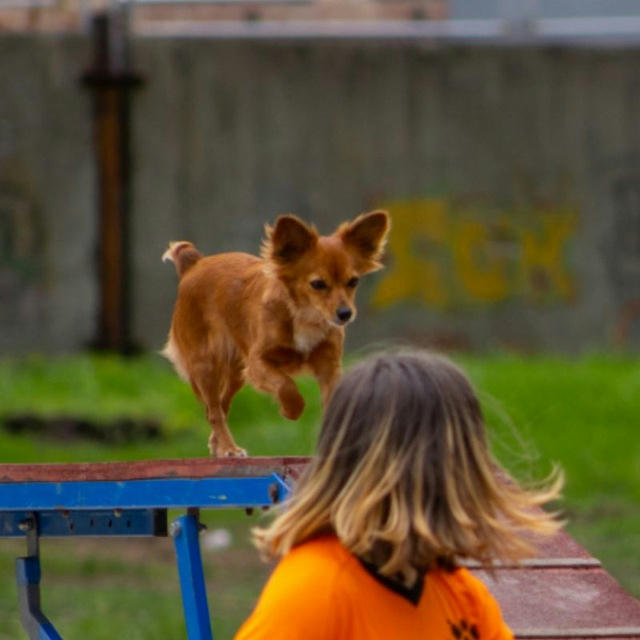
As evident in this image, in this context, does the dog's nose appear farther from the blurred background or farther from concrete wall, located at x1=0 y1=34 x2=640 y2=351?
concrete wall, located at x1=0 y1=34 x2=640 y2=351

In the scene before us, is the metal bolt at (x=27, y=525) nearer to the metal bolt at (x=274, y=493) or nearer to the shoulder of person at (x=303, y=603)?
the metal bolt at (x=274, y=493)

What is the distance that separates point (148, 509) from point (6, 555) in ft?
24.9

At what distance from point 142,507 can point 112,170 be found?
1164 centimetres

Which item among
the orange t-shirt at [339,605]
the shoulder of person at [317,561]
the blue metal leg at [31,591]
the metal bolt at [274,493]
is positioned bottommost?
the blue metal leg at [31,591]

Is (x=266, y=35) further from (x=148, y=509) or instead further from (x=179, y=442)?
(x=148, y=509)

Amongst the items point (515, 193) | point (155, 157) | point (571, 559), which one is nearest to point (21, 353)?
point (155, 157)

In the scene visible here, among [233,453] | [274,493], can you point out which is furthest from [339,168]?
[274,493]

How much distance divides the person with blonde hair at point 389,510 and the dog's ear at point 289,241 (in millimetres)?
1180

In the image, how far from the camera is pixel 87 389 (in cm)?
1448

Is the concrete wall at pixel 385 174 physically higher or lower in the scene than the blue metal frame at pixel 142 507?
lower

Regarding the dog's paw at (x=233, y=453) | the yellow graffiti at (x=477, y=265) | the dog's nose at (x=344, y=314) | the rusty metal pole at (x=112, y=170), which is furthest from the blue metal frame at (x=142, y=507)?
the yellow graffiti at (x=477, y=265)

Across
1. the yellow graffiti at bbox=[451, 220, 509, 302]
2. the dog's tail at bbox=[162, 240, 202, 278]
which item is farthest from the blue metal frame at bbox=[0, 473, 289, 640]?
the yellow graffiti at bbox=[451, 220, 509, 302]

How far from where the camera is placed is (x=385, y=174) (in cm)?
1616

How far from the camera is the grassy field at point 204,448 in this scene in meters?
10.1
